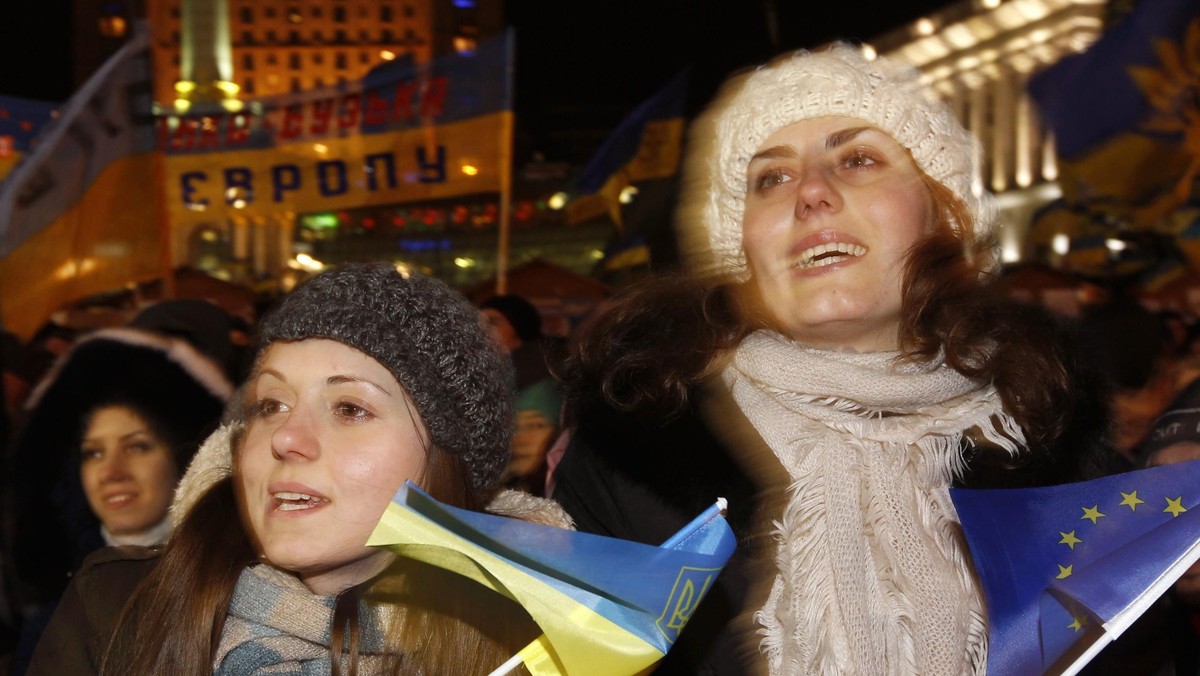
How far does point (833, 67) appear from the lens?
2125 millimetres

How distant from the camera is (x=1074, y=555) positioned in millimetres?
1705

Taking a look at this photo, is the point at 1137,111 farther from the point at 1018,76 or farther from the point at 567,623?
the point at 567,623

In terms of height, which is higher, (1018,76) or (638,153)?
(1018,76)

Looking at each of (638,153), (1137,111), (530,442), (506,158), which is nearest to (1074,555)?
(530,442)

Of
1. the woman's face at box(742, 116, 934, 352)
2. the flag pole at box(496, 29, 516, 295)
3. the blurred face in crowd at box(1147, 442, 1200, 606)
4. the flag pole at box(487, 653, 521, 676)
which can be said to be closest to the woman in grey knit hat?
the flag pole at box(487, 653, 521, 676)

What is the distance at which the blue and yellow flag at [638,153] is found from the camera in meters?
7.05

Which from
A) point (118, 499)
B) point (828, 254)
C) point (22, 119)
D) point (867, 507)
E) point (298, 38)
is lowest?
point (118, 499)

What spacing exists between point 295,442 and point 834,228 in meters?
1.00

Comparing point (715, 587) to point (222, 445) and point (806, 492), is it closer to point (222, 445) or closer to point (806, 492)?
point (806, 492)

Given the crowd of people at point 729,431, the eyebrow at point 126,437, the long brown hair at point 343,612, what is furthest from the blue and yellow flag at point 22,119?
the long brown hair at point 343,612

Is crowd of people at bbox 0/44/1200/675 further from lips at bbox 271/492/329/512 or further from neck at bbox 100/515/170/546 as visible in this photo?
neck at bbox 100/515/170/546

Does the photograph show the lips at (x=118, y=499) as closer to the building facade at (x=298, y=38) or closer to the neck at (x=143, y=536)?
Result: the neck at (x=143, y=536)

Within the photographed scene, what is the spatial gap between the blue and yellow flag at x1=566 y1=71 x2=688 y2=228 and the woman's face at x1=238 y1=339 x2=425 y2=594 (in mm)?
5395

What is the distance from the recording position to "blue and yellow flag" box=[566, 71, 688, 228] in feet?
23.1
